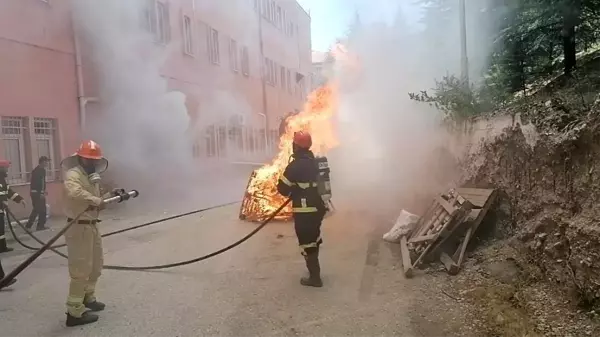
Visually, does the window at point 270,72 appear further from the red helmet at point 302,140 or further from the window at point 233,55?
the red helmet at point 302,140

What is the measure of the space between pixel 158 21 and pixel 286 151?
875cm

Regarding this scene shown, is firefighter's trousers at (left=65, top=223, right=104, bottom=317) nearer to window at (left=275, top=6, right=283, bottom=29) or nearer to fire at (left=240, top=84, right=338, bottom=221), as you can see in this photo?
fire at (left=240, top=84, right=338, bottom=221)

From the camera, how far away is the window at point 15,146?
11.5 meters

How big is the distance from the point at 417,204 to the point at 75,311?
7027 mm

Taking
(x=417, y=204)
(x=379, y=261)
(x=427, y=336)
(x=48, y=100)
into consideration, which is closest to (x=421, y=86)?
(x=417, y=204)

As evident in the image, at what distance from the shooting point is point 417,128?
14297 mm

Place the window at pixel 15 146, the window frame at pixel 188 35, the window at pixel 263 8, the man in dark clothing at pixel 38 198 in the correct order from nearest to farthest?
the man in dark clothing at pixel 38 198 → the window at pixel 15 146 → the window frame at pixel 188 35 → the window at pixel 263 8

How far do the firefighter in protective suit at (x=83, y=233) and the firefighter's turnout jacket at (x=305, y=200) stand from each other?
1.98 m

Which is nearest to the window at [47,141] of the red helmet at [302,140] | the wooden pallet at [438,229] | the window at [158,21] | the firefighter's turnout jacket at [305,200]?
the window at [158,21]

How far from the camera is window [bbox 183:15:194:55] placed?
18953 millimetres

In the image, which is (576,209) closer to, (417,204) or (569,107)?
(569,107)

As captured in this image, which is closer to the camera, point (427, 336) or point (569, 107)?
point (427, 336)

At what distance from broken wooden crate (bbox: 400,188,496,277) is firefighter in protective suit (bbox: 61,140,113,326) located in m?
3.30

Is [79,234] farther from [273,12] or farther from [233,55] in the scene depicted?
[273,12]
